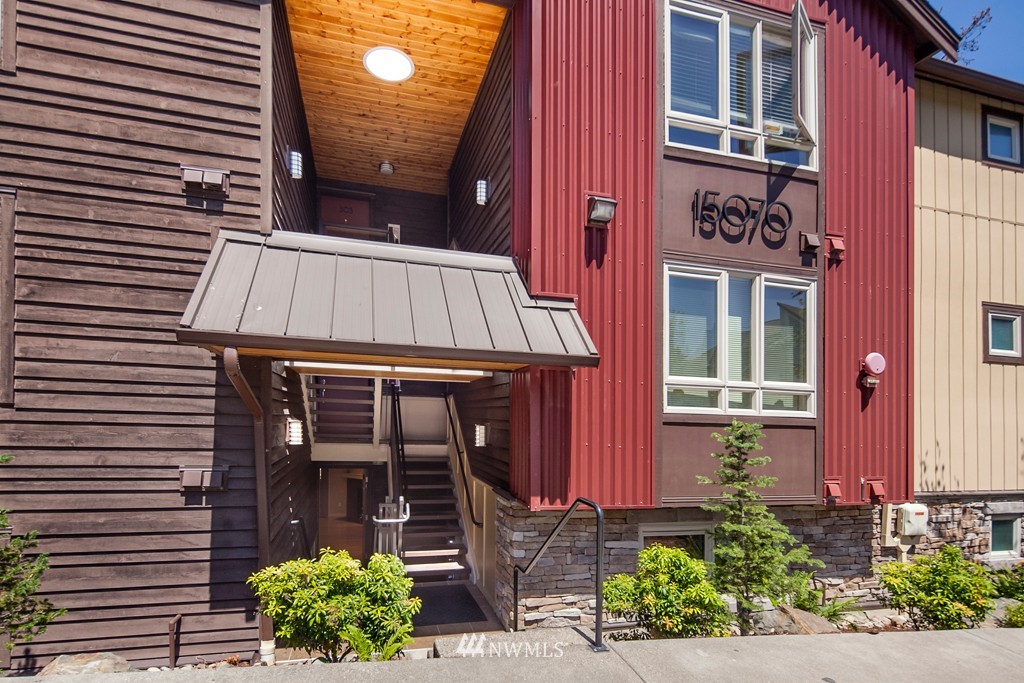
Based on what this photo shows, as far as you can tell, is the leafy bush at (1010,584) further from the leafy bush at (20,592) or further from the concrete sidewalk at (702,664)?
the leafy bush at (20,592)

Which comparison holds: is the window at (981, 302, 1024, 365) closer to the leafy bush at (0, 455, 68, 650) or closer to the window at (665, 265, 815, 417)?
the window at (665, 265, 815, 417)

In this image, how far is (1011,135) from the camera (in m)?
7.59

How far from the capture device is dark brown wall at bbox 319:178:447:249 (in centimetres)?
976

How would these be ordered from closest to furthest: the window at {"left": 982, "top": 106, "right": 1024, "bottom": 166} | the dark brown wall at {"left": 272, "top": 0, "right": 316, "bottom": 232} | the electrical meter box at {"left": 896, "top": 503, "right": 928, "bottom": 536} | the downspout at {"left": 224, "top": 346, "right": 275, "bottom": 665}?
the downspout at {"left": 224, "top": 346, "right": 275, "bottom": 665} → the dark brown wall at {"left": 272, "top": 0, "right": 316, "bottom": 232} → the electrical meter box at {"left": 896, "top": 503, "right": 928, "bottom": 536} → the window at {"left": 982, "top": 106, "right": 1024, "bottom": 166}

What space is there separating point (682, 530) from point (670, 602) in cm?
156

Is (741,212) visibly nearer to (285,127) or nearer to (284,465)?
(285,127)

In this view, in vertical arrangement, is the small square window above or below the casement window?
below

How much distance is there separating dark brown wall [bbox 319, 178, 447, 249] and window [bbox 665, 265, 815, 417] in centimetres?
Result: 554

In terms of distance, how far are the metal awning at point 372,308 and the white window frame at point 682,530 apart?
2.14 meters

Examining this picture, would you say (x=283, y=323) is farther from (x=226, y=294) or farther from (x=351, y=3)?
(x=351, y=3)

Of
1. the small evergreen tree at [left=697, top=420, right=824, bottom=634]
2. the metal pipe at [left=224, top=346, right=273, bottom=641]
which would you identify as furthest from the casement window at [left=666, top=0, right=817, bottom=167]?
the metal pipe at [left=224, top=346, right=273, bottom=641]

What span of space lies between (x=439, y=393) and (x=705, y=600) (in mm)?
6231

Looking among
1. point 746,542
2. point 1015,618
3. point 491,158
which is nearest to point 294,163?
point 491,158

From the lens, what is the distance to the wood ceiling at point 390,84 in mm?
5801
